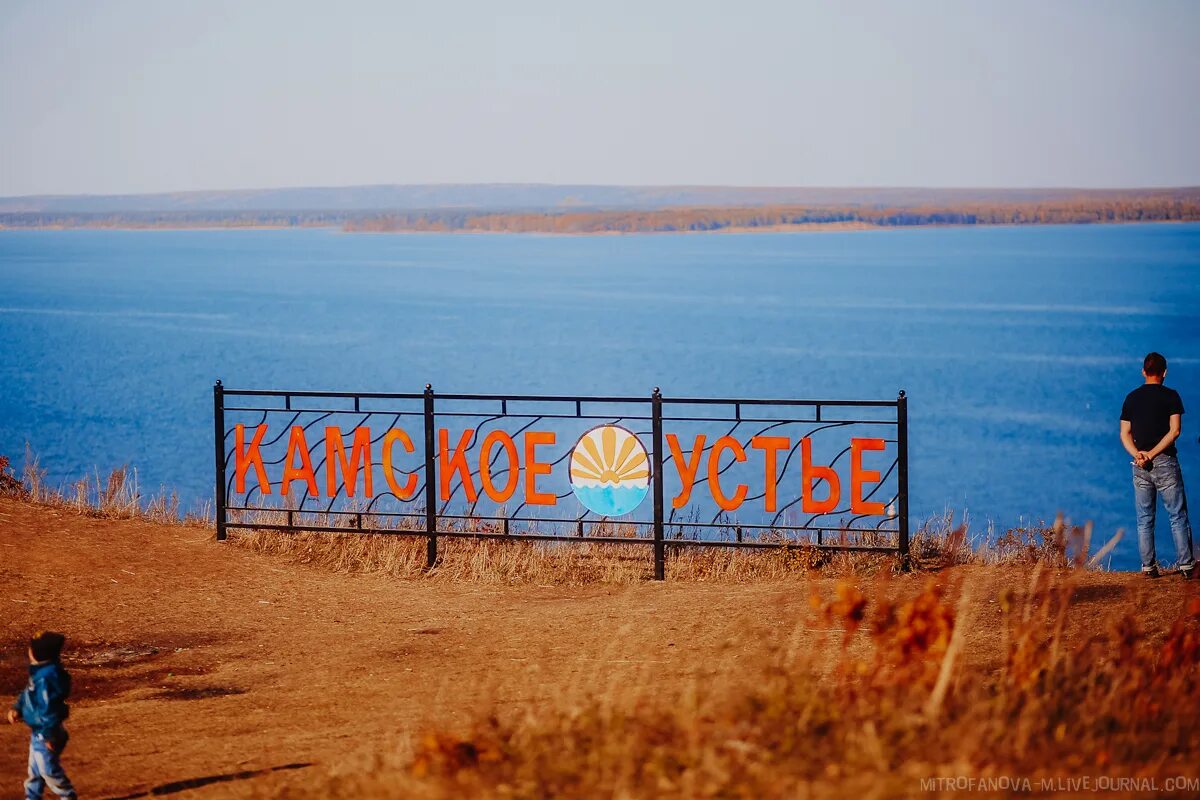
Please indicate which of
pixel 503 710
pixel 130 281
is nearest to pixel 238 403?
pixel 503 710

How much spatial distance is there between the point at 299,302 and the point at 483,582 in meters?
105

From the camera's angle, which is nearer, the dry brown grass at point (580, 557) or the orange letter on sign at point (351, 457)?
the dry brown grass at point (580, 557)

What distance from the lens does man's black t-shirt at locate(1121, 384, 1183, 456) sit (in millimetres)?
9641

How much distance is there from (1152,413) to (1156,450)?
0.89ft

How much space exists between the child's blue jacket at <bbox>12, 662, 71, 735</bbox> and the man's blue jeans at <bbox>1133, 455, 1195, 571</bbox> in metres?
7.46

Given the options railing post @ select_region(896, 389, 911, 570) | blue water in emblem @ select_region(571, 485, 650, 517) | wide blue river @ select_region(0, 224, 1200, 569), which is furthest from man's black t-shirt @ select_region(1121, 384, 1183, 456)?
wide blue river @ select_region(0, 224, 1200, 569)

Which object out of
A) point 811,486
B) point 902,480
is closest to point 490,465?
point 811,486

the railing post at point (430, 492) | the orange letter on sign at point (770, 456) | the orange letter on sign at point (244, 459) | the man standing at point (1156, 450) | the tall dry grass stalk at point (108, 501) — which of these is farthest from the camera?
the tall dry grass stalk at point (108, 501)

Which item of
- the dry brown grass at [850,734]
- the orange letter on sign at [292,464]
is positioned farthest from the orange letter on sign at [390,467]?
the dry brown grass at [850,734]

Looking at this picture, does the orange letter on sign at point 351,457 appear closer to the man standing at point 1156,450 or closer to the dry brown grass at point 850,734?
the dry brown grass at point 850,734

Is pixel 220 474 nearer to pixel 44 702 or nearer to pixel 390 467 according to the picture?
pixel 390 467

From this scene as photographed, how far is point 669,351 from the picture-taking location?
80062mm

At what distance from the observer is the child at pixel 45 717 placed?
223 inches

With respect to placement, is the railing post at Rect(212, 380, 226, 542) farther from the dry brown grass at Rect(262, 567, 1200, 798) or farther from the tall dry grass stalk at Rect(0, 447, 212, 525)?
the dry brown grass at Rect(262, 567, 1200, 798)
